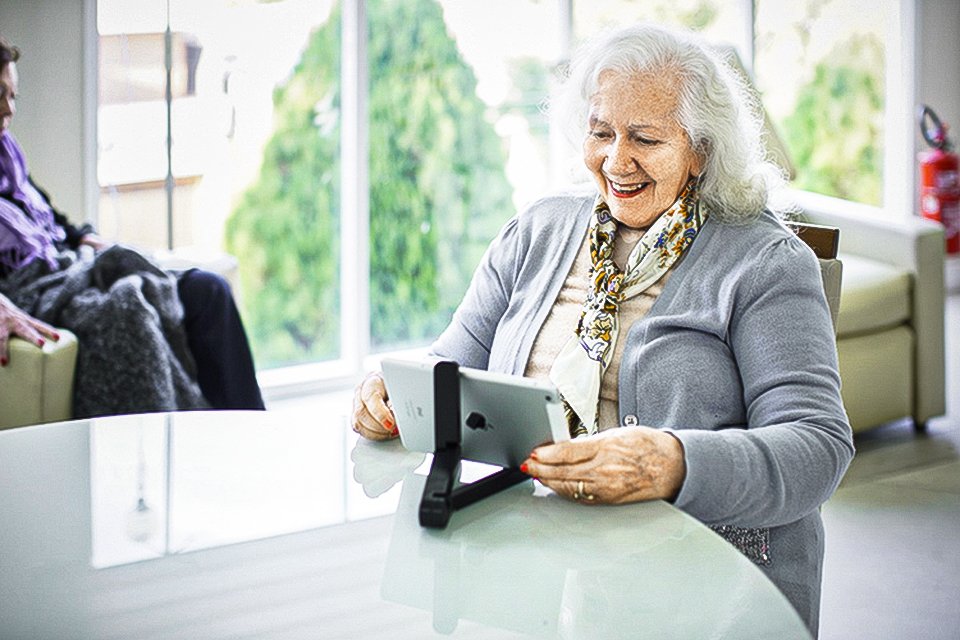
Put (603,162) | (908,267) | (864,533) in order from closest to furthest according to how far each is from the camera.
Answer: (603,162) < (864,533) < (908,267)

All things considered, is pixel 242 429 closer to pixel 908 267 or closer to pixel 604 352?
pixel 604 352

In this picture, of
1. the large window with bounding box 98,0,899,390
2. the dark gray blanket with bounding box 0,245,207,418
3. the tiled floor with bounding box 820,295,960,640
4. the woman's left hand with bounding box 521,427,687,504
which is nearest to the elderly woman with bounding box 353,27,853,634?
the woman's left hand with bounding box 521,427,687,504

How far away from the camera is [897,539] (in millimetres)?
3234

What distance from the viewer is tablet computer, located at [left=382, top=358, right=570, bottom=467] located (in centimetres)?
153

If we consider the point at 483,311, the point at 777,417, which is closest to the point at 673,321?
the point at 777,417

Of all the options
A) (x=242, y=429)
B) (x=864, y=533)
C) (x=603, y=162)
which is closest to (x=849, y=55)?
(x=864, y=533)

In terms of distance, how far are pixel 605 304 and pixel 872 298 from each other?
6.54 ft

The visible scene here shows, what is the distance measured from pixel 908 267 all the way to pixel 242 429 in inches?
100

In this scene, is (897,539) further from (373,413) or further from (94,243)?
(94,243)

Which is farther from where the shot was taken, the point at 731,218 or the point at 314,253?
the point at 314,253

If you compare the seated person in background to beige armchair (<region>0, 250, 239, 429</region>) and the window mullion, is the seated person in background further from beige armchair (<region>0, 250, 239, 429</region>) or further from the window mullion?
the window mullion

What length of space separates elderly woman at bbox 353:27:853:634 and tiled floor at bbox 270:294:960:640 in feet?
2.21

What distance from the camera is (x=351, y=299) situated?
14.7ft

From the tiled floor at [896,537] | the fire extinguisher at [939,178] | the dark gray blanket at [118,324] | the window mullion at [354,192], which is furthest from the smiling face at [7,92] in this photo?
the fire extinguisher at [939,178]
